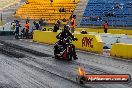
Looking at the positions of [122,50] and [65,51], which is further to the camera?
[122,50]

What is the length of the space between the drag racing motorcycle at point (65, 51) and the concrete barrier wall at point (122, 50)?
308 cm

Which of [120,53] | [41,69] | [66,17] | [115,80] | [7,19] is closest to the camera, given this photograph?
[115,80]

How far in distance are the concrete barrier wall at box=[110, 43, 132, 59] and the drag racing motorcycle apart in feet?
10.1

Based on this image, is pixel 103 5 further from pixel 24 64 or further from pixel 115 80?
pixel 115 80

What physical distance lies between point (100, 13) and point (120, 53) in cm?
2648

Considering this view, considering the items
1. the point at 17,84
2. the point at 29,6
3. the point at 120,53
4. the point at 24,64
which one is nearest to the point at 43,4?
the point at 29,6

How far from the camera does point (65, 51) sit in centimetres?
1878

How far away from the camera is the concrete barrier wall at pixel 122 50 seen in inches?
779

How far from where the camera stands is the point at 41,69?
14883mm

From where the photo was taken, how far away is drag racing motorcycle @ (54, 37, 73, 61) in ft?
61.7

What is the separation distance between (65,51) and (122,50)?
3.47 metres

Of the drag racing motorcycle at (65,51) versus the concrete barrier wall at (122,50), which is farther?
the concrete barrier wall at (122,50)

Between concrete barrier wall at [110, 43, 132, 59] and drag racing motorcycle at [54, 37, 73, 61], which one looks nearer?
drag racing motorcycle at [54, 37, 73, 61]

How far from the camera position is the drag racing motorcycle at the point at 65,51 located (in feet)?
61.7
